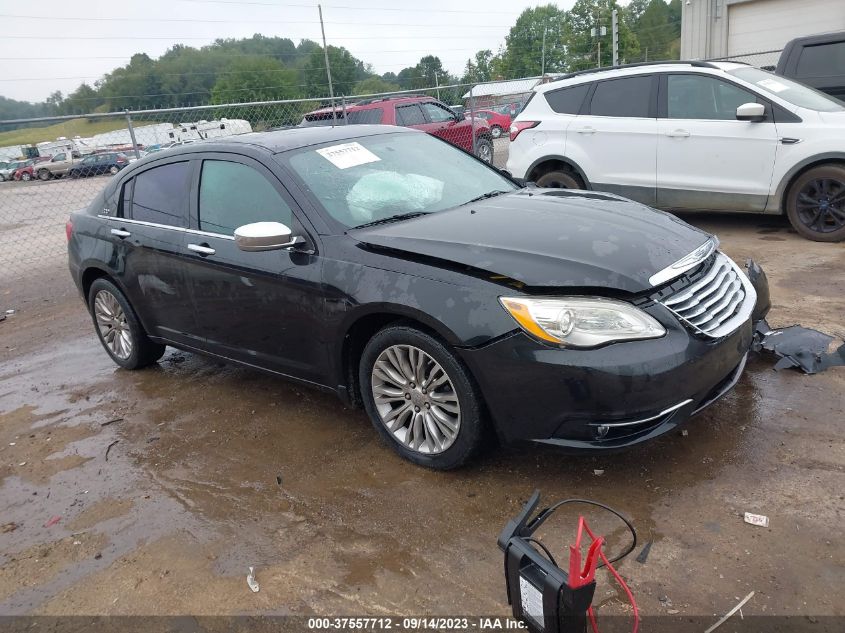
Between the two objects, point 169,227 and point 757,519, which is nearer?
point 757,519

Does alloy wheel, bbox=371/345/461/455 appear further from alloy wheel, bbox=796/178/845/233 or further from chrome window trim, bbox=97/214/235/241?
alloy wheel, bbox=796/178/845/233

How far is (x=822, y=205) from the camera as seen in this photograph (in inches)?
260

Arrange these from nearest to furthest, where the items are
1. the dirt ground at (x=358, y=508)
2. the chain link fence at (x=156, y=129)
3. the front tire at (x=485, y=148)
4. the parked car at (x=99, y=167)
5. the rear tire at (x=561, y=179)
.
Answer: the dirt ground at (x=358, y=508) < the rear tire at (x=561, y=179) < the chain link fence at (x=156, y=129) < the parked car at (x=99, y=167) < the front tire at (x=485, y=148)

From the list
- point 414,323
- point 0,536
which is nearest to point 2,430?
point 0,536

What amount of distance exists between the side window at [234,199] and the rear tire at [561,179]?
4.53m

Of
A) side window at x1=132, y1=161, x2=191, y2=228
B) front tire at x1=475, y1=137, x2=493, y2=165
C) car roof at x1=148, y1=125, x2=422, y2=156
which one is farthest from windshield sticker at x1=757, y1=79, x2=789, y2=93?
front tire at x1=475, y1=137, x2=493, y2=165

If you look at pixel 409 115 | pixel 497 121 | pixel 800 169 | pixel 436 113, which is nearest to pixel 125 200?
pixel 800 169

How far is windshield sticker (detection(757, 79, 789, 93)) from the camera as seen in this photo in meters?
6.83

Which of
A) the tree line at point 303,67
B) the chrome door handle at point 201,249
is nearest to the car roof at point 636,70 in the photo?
the chrome door handle at point 201,249

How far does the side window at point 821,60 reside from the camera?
856cm

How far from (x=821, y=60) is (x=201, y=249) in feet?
27.0

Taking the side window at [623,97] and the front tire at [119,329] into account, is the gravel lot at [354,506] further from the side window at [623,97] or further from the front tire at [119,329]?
the side window at [623,97]

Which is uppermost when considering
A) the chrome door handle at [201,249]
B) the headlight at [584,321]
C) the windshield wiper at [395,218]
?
the windshield wiper at [395,218]

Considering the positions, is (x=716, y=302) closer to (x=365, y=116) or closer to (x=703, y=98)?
(x=703, y=98)
